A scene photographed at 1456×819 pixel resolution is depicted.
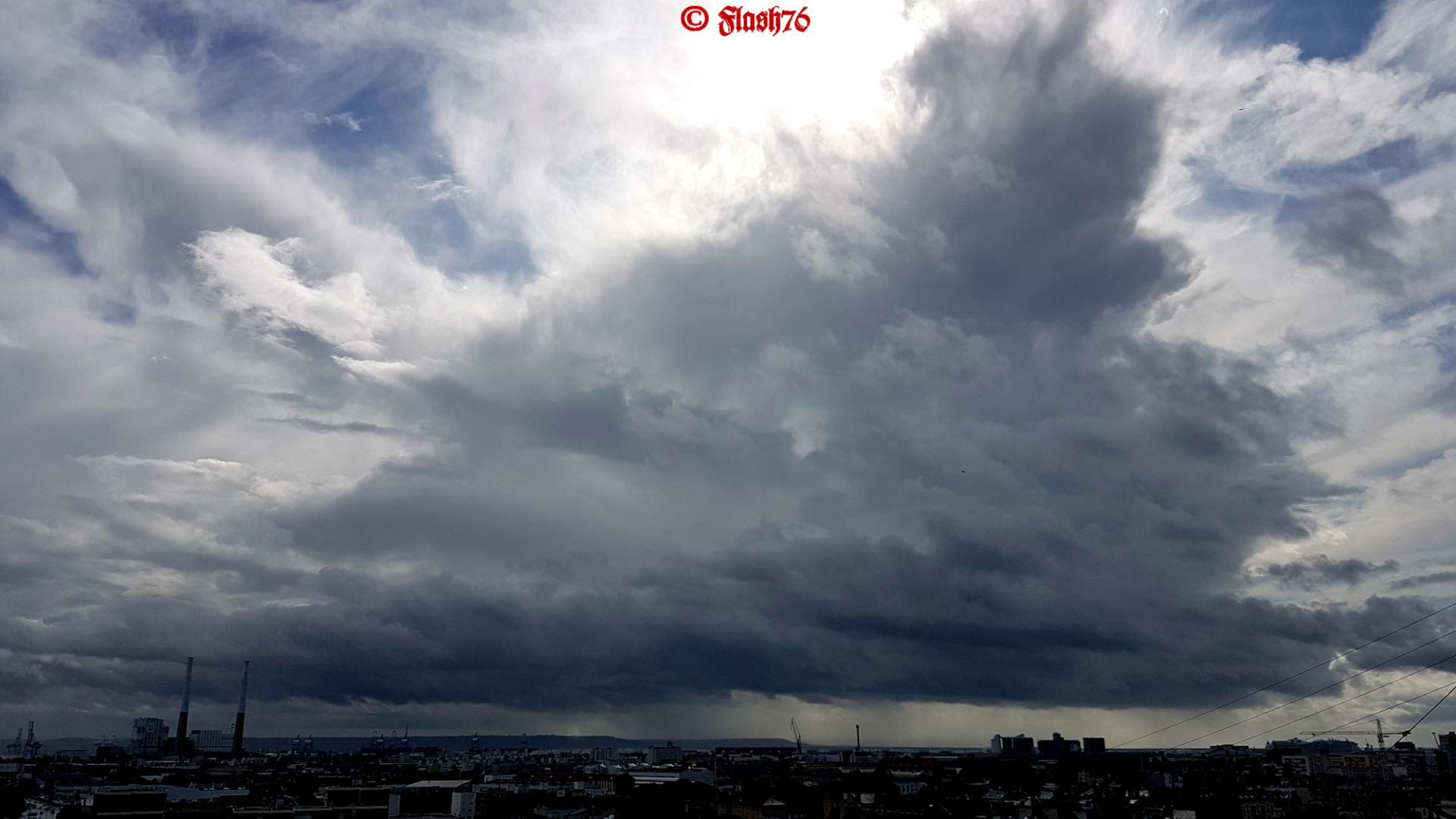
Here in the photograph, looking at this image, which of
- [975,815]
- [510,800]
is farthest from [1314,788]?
[510,800]

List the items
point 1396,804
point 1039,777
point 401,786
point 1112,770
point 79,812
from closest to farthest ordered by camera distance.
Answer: point 1396,804
point 79,812
point 401,786
point 1039,777
point 1112,770

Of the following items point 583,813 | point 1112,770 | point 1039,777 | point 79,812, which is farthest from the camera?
point 1112,770

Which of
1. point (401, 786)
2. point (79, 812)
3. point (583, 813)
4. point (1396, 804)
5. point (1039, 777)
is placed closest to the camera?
point (1396, 804)

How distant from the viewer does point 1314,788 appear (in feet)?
453

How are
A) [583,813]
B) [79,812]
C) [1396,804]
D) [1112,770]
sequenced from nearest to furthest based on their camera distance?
1. [1396,804]
2. [79,812]
3. [583,813]
4. [1112,770]

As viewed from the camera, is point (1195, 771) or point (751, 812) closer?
point (751, 812)

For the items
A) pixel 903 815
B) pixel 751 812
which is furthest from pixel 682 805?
pixel 903 815

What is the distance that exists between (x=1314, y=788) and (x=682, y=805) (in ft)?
286

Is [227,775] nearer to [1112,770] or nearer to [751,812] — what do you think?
[751,812]

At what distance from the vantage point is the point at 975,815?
103500mm

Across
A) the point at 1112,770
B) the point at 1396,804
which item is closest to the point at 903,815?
the point at 1396,804

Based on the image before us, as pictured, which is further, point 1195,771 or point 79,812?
point 1195,771

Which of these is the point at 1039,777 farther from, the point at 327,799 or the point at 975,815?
the point at 327,799

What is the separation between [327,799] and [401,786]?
15390 mm
